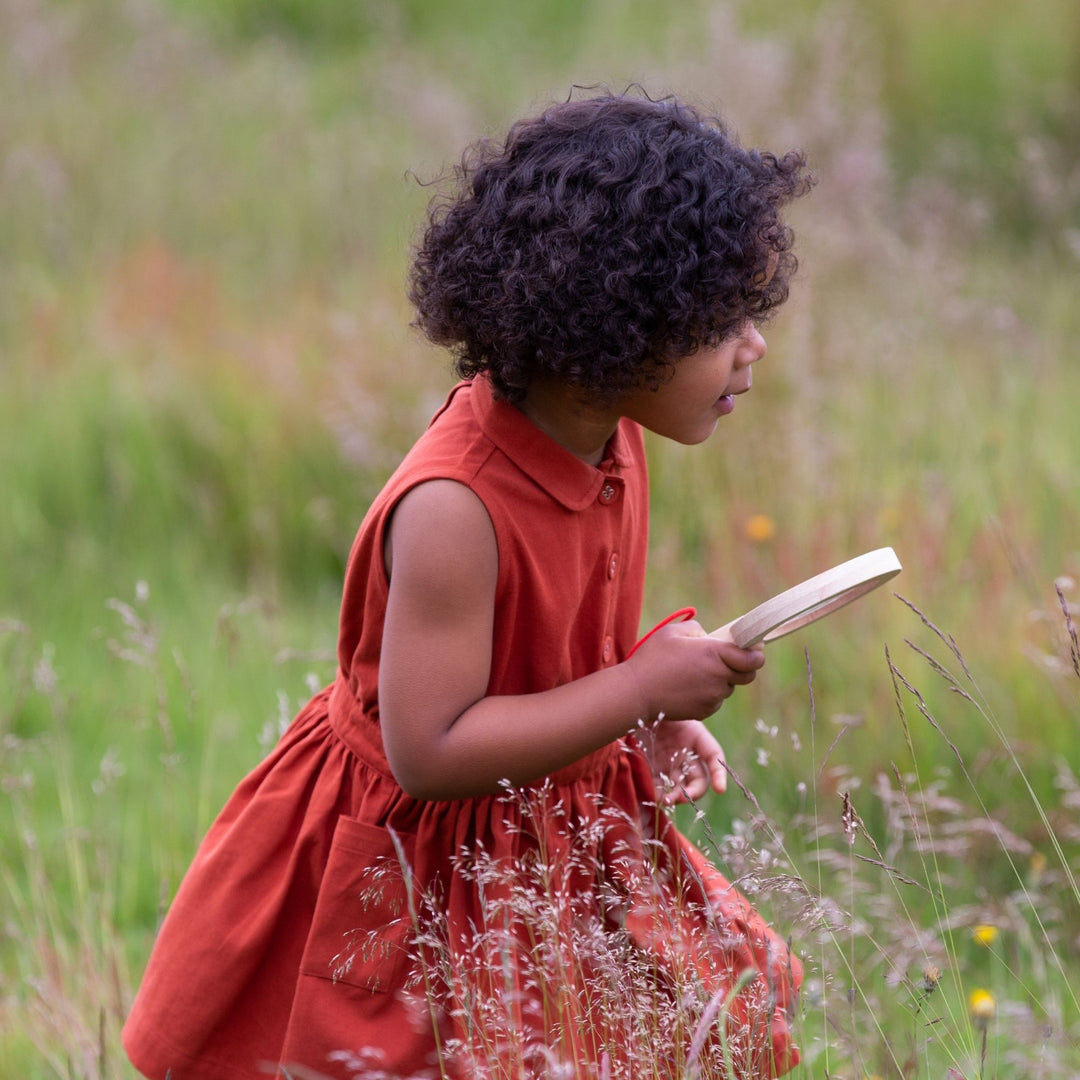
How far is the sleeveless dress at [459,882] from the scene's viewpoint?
1.54 meters

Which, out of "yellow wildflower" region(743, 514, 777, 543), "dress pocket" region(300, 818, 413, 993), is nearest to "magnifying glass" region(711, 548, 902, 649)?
"dress pocket" region(300, 818, 413, 993)

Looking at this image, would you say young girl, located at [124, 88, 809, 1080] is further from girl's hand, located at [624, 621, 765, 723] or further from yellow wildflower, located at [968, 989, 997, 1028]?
yellow wildflower, located at [968, 989, 997, 1028]

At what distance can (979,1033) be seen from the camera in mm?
1968

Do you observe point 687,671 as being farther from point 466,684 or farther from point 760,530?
point 760,530

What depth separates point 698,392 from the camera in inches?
64.7

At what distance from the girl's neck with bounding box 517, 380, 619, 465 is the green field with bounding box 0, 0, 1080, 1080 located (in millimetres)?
435

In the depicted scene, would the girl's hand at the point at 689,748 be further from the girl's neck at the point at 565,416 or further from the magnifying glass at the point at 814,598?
the girl's neck at the point at 565,416

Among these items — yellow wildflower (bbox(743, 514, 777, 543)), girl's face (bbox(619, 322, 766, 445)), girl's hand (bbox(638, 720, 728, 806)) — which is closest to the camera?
girl's face (bbox(619, 322, 766, 445))

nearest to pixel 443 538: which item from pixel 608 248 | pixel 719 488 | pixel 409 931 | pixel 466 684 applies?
pixel 466 684

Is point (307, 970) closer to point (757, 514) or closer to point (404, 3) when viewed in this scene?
point (757, 514)

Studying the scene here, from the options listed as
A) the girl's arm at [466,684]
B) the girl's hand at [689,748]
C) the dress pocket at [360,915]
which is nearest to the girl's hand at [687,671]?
the girl's arm at [466,684]

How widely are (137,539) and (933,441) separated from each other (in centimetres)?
229

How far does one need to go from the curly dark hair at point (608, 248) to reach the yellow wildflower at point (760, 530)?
1.60 metres

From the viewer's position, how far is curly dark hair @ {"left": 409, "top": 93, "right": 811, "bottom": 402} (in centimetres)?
156
